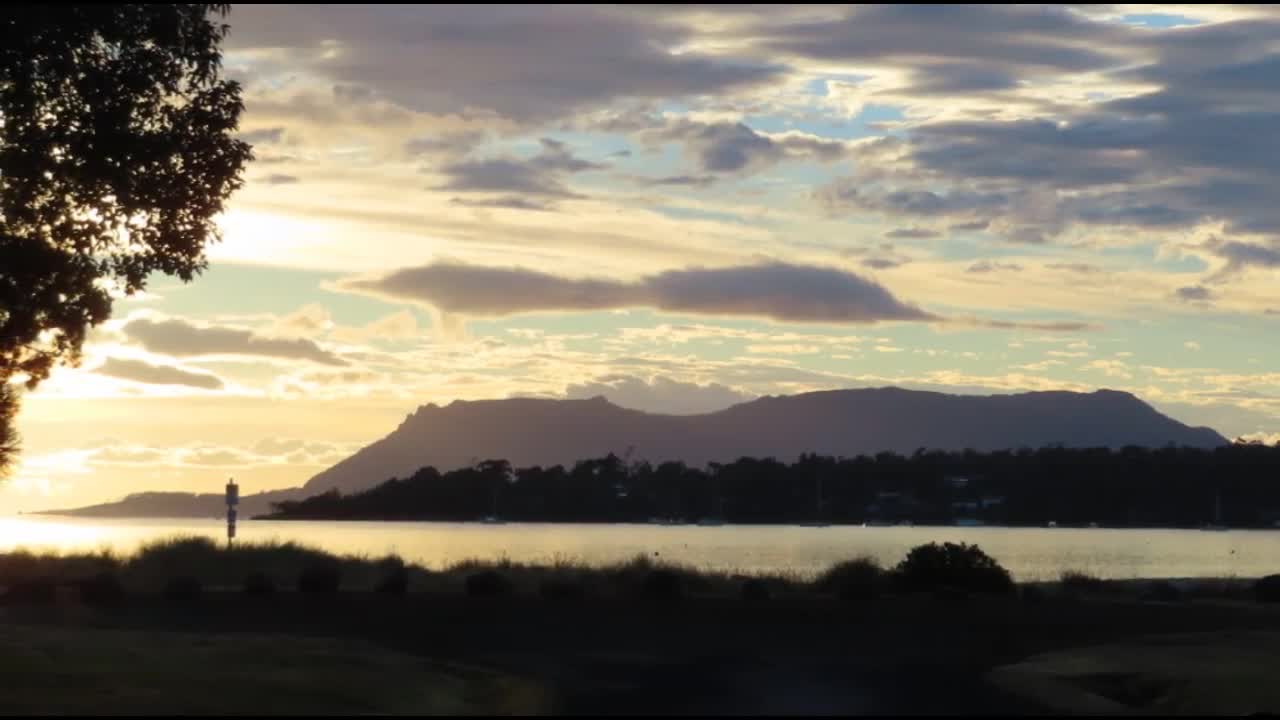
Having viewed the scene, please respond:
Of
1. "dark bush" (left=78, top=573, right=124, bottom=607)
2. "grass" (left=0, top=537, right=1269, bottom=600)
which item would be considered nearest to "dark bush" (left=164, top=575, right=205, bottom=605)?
"dark bush" (left=78, top=573, right=124, bottom=607)

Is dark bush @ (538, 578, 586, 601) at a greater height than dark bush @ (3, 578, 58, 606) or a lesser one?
lesser

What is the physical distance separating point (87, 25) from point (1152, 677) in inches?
791

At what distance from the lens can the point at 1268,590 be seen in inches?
1964

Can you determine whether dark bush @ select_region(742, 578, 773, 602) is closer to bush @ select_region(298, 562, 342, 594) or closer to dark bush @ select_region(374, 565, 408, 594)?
dark bush @ select_region(374, 565, 408, 594)

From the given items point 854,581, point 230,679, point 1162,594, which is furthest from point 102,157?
point 1162,594

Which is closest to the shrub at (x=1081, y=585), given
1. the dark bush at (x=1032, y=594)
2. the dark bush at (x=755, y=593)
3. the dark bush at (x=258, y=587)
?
the dark bush at (x=1032, y=594)

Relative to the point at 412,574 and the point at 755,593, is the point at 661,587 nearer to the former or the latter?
the point at 755,593

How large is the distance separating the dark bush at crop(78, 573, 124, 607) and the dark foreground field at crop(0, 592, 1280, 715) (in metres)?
1.07

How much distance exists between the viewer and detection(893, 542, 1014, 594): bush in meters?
48.3

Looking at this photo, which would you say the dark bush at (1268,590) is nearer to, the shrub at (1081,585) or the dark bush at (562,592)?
the shrub at (1081,585)

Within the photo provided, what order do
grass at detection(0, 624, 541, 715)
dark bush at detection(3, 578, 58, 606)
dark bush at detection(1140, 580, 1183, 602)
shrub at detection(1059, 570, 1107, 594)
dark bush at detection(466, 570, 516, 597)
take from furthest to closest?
shrub at detection(1059, 570, 1107, 594) → dark bush at detection(1140, 580, 1183, 602) → dark bush at detection(466, 570, 516, 597) → dark bush at detection(3, 578, 58, 606) → grass at detection(0, 624, 541, 715)

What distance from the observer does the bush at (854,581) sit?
4606cm

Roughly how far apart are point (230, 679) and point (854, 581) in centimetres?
2518

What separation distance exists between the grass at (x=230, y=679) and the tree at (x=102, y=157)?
219 inches
